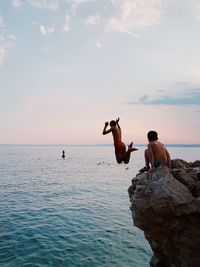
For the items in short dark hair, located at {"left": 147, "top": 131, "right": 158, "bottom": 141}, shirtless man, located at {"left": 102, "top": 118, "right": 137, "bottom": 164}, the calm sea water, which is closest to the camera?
short dark hair, located at {"left": 147, "top": 131, "right": 158, "bottom": 141}

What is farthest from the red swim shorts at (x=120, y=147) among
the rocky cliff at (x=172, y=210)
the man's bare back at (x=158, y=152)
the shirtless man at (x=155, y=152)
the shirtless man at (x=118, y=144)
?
the man's bare back at (x=158, y=152)

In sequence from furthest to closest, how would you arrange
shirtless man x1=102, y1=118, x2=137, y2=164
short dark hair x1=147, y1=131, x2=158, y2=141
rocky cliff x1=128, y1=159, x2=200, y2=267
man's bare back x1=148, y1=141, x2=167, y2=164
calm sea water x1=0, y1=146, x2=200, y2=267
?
calm sea water x1=0, y1=146, x2=200, y2=267, shirtless man x1=102, y1=118, x2=137, y2=164, short dark hair x1=147, y1=131, x2=158, y2=141, man's bare back x1=148, y1=141, x2=167, y2=164, rocky cliff x1=128, y1=159, x2=200, y2=267

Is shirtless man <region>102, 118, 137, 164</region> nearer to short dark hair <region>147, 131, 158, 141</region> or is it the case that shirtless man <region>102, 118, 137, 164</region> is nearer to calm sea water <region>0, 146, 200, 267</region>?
short dark hair <region>147, 131, 158, 141</region>

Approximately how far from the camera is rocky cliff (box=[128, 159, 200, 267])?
10969 millimetres

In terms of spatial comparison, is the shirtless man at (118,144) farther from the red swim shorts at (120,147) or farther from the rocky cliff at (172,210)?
the rocky cliff at (172,210)

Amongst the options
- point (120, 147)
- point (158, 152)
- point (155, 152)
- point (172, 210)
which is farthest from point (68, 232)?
point (172, 210)

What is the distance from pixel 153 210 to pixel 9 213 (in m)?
24.6

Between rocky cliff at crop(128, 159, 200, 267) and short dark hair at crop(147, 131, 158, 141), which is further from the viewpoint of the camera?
short dark hair at crop(147, 131, 158, 141)

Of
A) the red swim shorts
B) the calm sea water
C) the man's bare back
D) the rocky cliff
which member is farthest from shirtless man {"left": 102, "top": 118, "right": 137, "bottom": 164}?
the calm sea water

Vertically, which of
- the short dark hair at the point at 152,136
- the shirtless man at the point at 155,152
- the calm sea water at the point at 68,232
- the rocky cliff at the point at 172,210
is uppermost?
the short dark hair at the point at 152,136

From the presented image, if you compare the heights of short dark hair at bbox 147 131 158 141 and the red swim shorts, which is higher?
short dark hair at bbox 147 131 158 141

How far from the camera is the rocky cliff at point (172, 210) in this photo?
11.0m

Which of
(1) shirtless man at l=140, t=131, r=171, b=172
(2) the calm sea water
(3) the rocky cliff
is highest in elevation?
(1) shirtless man at l=140, t=131, r=171, b=172

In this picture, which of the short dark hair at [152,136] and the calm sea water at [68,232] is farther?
the calm sea water at [68,232]
